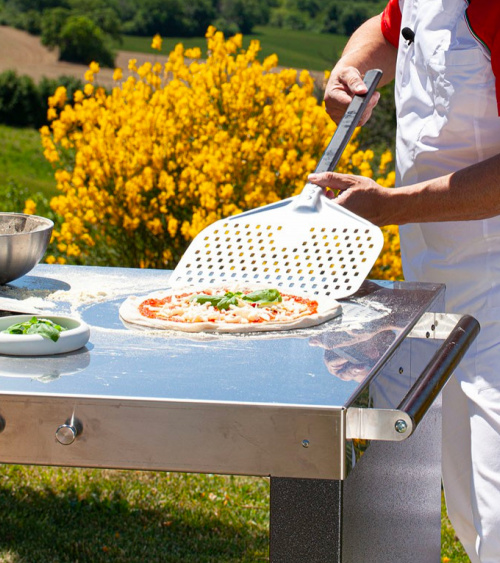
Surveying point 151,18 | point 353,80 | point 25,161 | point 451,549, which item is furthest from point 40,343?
point 151,18

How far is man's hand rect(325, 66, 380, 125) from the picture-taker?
2397 millimetres

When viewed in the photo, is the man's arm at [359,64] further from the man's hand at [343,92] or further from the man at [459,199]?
the man at [459,199]

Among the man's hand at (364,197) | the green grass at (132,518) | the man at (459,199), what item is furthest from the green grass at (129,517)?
the man's hand at (364,197)

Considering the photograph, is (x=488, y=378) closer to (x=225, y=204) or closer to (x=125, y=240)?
(x=225, y=204)

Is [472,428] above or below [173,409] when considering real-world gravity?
below

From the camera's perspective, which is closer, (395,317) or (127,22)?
(395,317)

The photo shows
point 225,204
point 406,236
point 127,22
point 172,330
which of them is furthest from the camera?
point 127,22

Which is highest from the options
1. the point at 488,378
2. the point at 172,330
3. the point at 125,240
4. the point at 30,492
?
the point at 172,330

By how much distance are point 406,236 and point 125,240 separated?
225cm

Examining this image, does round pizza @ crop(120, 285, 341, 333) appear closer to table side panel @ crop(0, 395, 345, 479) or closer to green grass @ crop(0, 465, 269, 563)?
table side panel @ crop(0, 395, 345, 479)

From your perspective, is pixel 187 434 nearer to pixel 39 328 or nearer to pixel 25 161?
pixel 39 328

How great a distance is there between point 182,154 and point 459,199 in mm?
2410

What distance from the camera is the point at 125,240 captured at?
4340 mm

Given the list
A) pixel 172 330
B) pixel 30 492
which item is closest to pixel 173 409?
pixel 172 330
